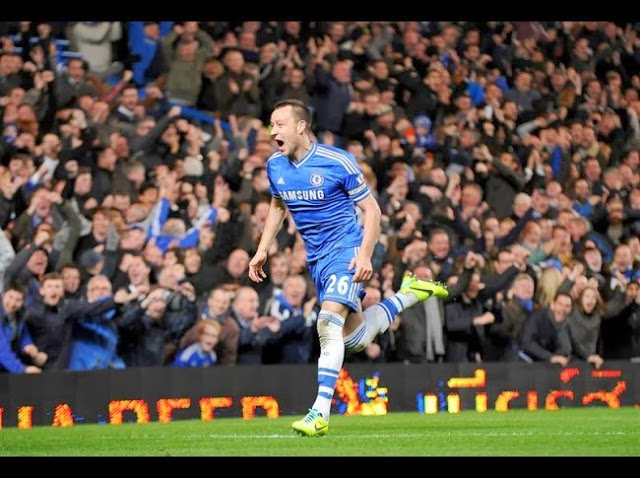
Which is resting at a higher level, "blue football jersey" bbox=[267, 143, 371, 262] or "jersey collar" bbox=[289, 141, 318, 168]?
"jersey collar" bbox=[289, 141, 318, 168]

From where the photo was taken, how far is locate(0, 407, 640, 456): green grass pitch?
9.07 metres

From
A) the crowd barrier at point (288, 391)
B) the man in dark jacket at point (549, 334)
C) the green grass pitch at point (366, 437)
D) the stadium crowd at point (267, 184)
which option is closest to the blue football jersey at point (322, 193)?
the green grass pitch at point (366, 437)

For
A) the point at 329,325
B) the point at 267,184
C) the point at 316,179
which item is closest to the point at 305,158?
the point at 316,179

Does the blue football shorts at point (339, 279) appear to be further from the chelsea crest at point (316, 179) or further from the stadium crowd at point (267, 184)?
the stadium crowd at point (267, 184)

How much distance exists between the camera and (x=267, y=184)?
51.9 feet

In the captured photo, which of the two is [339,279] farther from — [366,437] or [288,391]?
[288,391]

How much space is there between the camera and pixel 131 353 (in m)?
13.4

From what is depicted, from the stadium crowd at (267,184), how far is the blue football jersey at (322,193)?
3.22 m

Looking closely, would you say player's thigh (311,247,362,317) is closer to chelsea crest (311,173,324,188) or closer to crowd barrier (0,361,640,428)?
chelsea crest (311,173,324,188)

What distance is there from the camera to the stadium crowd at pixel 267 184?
44.0 ft

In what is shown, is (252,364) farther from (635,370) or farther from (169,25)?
(169,25)

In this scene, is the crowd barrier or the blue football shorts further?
the crowd barrier

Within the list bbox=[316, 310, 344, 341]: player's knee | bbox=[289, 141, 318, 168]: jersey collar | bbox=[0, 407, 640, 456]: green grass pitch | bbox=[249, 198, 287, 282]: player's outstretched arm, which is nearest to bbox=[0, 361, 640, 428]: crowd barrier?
bbox=[0, 407, 640, 456]: green grass pitch

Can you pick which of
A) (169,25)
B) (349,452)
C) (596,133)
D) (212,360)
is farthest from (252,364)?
(596,133)
